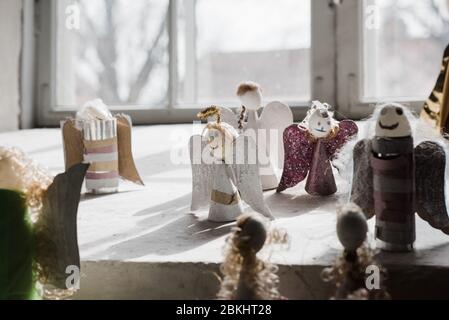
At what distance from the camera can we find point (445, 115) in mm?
958

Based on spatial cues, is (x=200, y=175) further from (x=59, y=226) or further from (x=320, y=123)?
(x=59, y=226)

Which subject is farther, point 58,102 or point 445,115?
point 58,102

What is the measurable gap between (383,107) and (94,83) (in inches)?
46.8

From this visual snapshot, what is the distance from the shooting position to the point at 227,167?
95 cm

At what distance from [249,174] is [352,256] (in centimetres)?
34

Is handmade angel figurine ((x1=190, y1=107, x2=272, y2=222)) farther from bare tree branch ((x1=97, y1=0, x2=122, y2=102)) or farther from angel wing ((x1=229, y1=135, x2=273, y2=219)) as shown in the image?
bare tree branch ((x1=97, y1=0, x2=122, y2=102))

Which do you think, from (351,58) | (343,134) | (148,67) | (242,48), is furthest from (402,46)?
(148,67)

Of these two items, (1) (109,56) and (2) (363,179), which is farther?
(1) (109,56)

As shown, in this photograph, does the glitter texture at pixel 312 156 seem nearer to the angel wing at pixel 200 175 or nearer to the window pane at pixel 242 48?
the angel wing at pixel 200 175

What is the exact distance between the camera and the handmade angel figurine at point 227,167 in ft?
3.03

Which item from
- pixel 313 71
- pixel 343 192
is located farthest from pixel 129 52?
pixel 343 192
